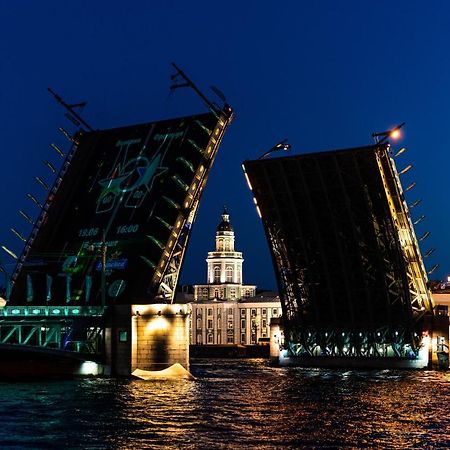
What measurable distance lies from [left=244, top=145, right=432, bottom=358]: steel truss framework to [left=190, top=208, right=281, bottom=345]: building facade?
80771 mm

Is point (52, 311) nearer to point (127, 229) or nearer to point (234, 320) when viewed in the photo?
point (127, 229)

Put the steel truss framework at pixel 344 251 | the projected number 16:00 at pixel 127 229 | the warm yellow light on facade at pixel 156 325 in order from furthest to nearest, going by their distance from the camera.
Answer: the steel truss framework at pixel 344 251 → the projected number 16:00 at pixel 127 229 → the warm yellow light on facade at pixel 156 325

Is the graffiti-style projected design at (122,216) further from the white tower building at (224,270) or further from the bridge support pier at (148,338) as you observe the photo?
the white tower building at (224,270)

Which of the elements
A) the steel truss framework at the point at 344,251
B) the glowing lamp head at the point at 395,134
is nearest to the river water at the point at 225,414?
the steel truss framework at the point at 344,251

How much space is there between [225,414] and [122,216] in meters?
24.5

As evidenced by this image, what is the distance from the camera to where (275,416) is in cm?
3581

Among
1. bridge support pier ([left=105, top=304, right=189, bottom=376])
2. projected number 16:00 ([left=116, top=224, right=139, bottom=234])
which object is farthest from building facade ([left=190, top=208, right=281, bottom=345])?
bridge support pier ([left=105, top=304, right=189, bottom=376])

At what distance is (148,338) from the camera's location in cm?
5450

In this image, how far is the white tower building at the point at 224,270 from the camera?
16450 cm

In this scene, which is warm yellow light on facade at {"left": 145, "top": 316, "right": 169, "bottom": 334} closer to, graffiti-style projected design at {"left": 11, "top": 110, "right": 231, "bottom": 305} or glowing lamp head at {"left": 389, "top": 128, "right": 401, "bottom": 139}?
graffiti-style projected design at {"left": 11, "top": 110, "right": 231, "bottom": 305}

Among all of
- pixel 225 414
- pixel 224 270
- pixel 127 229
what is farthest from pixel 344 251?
pixel 224 270

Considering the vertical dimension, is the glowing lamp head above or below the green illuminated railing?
above

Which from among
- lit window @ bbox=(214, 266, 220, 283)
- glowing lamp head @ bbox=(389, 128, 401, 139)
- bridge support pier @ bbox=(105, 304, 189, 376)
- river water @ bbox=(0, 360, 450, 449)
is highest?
lit window @ bbox=(214, 266, 220, 283)

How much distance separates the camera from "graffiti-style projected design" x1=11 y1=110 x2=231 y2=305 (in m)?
56.8
